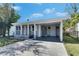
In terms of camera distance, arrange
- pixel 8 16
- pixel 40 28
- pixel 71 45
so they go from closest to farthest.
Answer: pixel 71 45, pixel 8 16, pixel 40 28

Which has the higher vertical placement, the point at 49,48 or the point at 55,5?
the point at 55,5

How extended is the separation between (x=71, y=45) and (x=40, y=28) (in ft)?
3.17

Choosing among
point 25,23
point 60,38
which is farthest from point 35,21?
point 60,38

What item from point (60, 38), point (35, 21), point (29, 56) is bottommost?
point (29, 56)

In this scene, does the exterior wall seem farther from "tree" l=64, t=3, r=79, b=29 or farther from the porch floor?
"tree" l=64, t=3, r=79, b=29

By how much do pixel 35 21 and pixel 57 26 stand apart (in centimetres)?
61

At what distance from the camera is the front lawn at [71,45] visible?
664cm

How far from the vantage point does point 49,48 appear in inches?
268

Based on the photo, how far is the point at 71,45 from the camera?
22.1 feet

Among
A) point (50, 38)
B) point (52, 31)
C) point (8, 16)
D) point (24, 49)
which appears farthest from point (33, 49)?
point (8, 16)

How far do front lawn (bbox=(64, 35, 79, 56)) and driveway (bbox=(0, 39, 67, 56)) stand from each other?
0.12 meters

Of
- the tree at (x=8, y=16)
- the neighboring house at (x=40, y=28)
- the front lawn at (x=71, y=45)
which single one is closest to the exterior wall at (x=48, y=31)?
the neighboring house at (x=40, y=28)

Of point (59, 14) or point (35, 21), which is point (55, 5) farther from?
point (35, 21)

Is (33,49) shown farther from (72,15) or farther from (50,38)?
(72,15)
